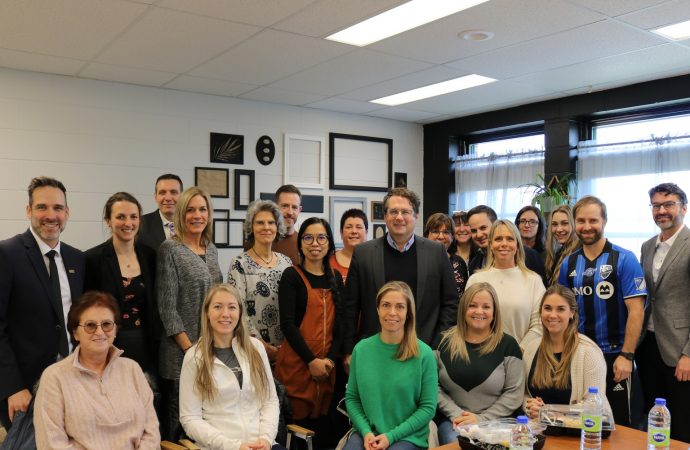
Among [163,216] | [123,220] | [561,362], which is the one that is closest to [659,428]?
[561,362]

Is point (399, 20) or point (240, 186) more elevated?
point (399, 20)

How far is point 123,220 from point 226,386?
3.02 ft

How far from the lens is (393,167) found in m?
6.94

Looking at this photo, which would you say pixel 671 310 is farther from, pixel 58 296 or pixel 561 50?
pixel 58 296

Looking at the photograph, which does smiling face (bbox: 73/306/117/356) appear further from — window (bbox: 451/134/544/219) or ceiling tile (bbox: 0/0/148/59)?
window (bbox: 451/134/544/219)

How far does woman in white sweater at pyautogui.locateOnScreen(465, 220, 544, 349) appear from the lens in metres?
3.13

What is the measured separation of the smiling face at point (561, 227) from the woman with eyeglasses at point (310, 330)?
148 cm

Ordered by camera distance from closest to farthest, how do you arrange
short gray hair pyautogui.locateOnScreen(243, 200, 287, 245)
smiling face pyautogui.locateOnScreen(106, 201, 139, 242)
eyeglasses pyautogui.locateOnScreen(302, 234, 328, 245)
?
smiling face pyautogui.locateOnScreen(106, 201, 139, 242) < eyeglasses pyautogui.locateOnScreen(302, 234, 328, 245) < short gray hair pyautogui.locateOnScreen(243, 200, 287, 245)

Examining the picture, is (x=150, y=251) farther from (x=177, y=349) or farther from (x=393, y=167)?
(x=393, y=167)

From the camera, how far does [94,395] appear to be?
2402 millimetres

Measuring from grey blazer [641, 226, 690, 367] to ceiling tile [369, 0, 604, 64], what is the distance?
140 cm

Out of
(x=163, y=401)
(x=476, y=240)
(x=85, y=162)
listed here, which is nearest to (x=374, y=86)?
(x=476, y=240)

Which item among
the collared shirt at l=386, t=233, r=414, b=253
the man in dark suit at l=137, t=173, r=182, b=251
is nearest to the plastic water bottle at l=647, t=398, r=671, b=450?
the collared shirt at l=386, t=233, r=414, b=253

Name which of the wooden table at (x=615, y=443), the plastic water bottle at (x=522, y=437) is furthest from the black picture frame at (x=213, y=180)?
the plastic water bottle at (x=522, y=437)
